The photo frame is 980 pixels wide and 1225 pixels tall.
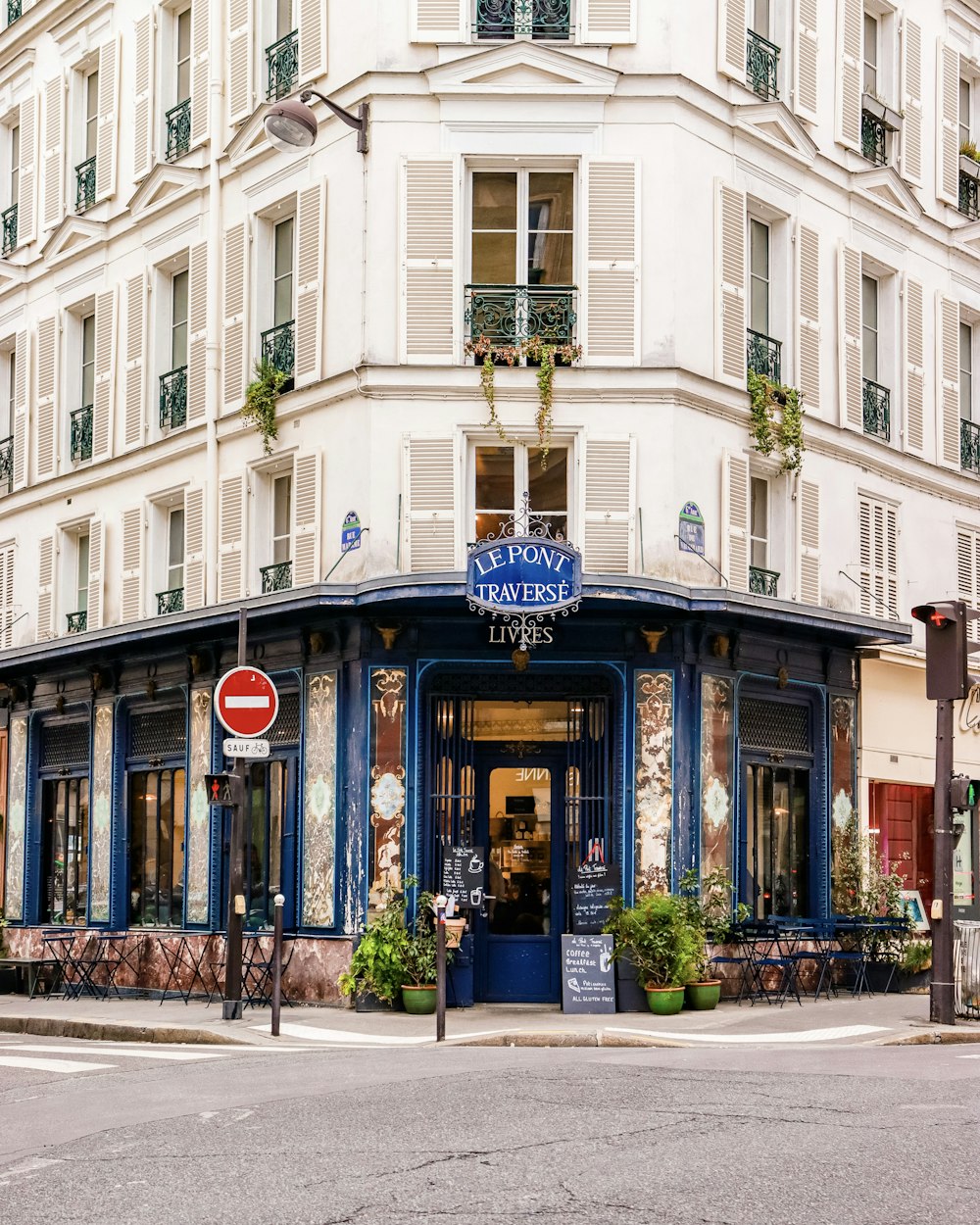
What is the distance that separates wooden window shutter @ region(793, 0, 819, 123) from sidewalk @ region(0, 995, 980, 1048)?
963cm

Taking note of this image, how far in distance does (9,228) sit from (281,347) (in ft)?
25.3

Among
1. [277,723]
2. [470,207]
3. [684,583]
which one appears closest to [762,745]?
[684,583]

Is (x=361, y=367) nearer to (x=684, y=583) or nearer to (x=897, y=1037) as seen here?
(x=684, y=583)

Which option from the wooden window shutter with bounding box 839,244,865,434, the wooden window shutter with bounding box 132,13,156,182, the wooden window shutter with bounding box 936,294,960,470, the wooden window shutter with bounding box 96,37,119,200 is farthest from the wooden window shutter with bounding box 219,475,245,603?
the wooden window shutter with bounding box 936,294,960,470

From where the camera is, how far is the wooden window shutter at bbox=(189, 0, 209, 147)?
2172 centimetres

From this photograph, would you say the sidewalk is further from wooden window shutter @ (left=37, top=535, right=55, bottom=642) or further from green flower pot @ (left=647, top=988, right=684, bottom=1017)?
wooden window shutter @ (left=37, top=535, right=55, bottom=642)

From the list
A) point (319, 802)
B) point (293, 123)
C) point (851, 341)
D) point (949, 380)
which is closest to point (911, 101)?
point (949, 380)

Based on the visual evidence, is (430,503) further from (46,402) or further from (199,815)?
(46,402)

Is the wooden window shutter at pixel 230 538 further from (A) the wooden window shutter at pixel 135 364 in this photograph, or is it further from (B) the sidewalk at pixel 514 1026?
(B) the sidewalk at pixel 514 1026

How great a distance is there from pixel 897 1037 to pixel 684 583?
5242 millimetres

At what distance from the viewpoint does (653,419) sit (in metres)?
18.6

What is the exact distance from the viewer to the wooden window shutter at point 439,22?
18969 mm

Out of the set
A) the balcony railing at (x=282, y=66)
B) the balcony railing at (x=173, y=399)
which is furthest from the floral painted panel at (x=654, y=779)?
the balcony railing at (x=282, y=66)

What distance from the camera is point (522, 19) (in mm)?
19031
